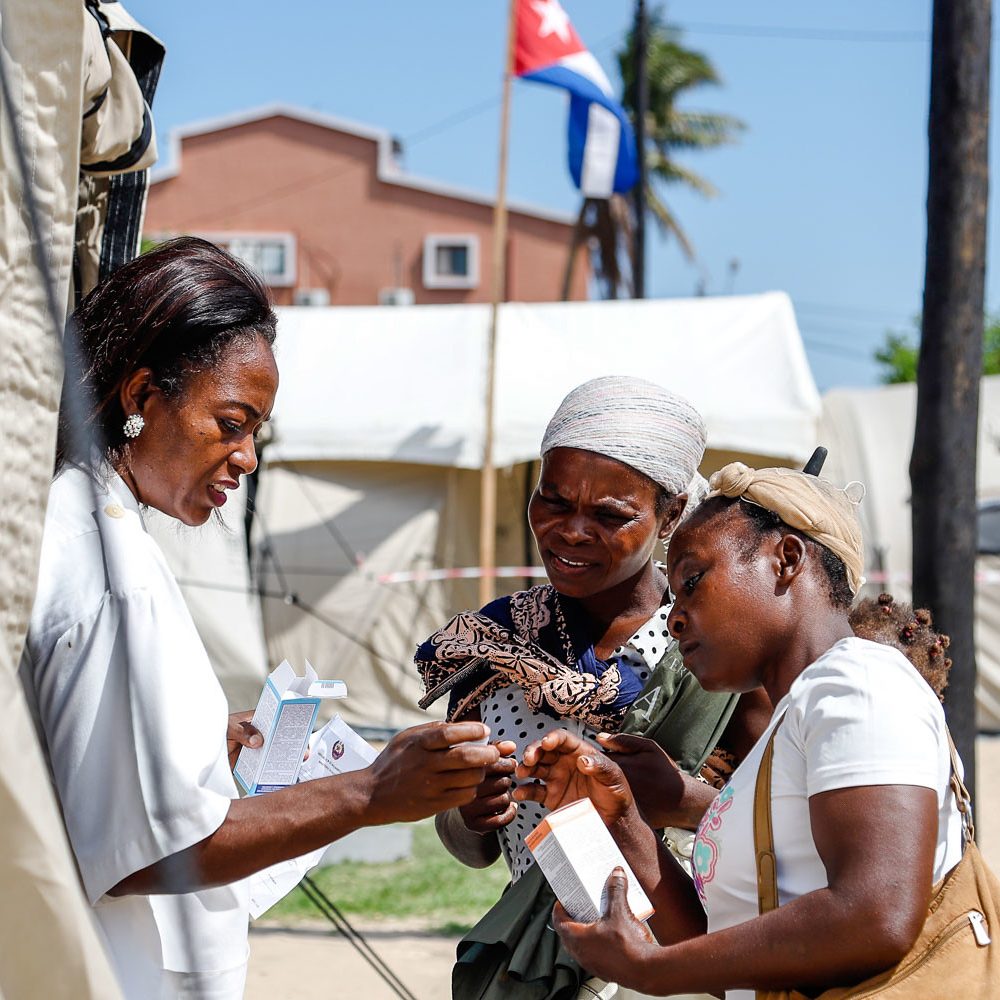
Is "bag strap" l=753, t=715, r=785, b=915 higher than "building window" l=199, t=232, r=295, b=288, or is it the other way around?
"building window" l=199, t=232, r=295, b=288

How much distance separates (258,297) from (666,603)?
1.03 m

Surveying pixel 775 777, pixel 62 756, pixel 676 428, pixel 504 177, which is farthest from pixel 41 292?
pixel 504 177

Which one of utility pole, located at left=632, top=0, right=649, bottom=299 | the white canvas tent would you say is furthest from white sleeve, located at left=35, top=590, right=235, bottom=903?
utility pole, located at left=632, top=0, right=649, bottom=299

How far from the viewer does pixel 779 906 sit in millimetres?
1706

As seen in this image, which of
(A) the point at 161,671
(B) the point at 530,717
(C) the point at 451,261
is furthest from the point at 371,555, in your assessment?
(C) the point at 451,261

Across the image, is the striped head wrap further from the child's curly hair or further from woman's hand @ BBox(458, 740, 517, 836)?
woman's hand @ BBox(458, 740, 517, 836)

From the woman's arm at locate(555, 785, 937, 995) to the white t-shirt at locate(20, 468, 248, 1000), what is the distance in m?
0.69

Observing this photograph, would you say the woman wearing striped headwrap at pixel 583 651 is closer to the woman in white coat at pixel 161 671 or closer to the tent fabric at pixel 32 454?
the woman in white coat at pixel 161 671

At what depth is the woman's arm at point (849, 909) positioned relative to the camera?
5.18ft

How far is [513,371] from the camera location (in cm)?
1195

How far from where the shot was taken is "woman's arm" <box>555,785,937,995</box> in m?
1.58

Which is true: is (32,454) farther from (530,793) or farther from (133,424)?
(530,793)

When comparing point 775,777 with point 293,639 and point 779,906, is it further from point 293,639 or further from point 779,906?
point 293,639

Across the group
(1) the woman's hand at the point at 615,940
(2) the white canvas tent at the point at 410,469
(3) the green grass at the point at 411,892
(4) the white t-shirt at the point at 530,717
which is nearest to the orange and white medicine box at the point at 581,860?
(1) the woman's hand at the point at 615,940
